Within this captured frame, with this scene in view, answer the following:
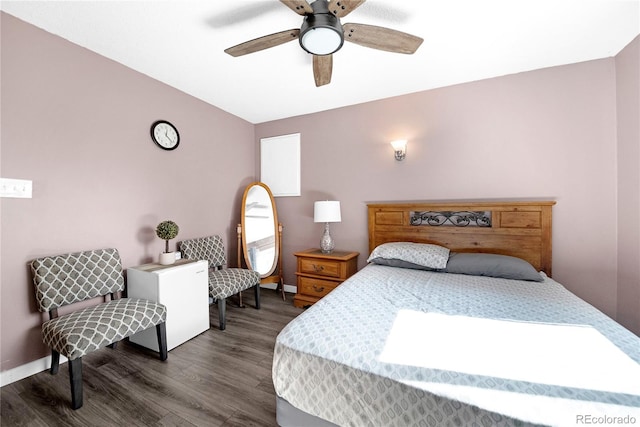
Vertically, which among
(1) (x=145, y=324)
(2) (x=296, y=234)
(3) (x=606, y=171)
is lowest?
(1) (x=145, y=324)

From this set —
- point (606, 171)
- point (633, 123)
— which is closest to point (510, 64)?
→ point (633, 123)

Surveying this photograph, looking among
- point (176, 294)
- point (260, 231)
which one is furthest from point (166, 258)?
point (260, 231)

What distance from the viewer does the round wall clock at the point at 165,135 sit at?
250 centimetres

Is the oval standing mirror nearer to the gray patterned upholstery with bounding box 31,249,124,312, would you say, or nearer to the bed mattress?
the gray patterned upholstery with bounding box 31,249,124,312

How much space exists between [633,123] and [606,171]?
403 mm

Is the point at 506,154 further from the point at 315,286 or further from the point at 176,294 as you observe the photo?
the point at 176,294

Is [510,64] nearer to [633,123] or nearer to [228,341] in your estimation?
[633,123]

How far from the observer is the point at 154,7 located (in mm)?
1614

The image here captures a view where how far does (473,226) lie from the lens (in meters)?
2.54

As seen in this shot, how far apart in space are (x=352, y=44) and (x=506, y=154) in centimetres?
181

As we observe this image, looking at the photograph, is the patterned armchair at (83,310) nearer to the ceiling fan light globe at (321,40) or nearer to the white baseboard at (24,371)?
the white baseboard at (24,371)

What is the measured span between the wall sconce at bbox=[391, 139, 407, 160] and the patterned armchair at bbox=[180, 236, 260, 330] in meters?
2.12

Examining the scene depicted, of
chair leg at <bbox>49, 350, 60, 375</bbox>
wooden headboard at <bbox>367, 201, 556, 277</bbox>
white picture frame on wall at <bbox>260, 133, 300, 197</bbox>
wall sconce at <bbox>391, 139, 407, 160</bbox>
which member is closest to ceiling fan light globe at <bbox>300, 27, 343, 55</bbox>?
wall sconce at <bbox>391, 139, 407, 160</bbox>

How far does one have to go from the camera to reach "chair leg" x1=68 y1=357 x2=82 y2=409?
1449mm
